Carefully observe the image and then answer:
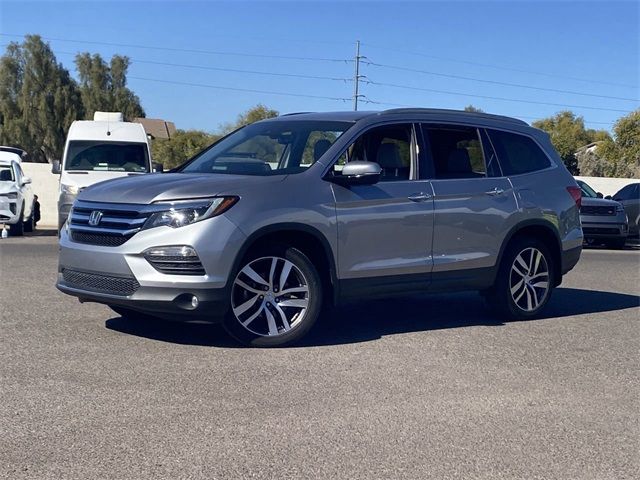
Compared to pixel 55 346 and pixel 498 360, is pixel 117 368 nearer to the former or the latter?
pixel 55 346

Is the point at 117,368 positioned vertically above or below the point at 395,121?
below

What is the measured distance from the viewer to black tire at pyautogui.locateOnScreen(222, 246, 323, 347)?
6.27 meters

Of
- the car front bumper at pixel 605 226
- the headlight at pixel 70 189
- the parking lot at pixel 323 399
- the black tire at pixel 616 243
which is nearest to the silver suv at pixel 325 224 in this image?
the parking lot at pixel 323 399

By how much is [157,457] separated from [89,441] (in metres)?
0.42

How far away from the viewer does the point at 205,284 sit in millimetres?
5973

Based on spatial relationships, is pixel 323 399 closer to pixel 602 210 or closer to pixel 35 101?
pixel 602 210

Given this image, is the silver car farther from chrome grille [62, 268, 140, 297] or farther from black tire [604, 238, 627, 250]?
chrome grille [62, 268, 140, 297]

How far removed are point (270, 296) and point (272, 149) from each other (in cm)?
144

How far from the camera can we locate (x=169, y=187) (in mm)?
6141

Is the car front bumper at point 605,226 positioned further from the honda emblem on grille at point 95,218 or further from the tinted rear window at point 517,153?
the honda emblem on grille at point 95,218

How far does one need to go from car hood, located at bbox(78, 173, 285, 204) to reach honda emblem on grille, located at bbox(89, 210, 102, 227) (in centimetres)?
10

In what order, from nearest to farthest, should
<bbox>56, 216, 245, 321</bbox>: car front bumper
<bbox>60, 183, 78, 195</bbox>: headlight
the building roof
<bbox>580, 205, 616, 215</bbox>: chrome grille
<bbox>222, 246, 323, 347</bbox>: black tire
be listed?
<bbox>56, 216, 245, 321</bbox>: car front bumper → <bbox>222, 246, 323, 347</bbox>: black tire → <bbox>60, 183, 78, 195</bbox>: headlight → <bbox>580, 205, 616, 215</bbox>: chrome grille → the building roof

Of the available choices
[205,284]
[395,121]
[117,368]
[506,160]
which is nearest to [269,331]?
[205,284]

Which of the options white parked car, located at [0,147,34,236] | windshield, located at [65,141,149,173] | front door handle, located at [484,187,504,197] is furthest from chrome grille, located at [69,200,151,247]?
white parked car, located at [0,147,34,236]
